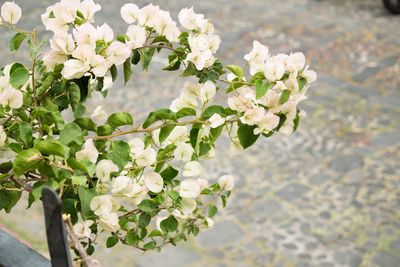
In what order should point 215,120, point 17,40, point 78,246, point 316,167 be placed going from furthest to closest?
point 316,167 < point 17,40 < point 215,120 < point 78,246

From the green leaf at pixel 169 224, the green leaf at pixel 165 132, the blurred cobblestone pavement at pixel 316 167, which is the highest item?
the green leaf at pixel 165 132

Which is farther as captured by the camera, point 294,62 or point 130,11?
point 130,11

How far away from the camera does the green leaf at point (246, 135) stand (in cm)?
108

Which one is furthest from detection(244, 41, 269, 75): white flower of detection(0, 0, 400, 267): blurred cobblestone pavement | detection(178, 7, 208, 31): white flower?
detection(0, 0, 400, 267): blurred cobblestone pavement

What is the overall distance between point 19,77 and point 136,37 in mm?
207

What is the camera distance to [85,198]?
1.02 metres

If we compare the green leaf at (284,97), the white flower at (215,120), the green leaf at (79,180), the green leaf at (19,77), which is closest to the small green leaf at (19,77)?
the green leaf at (19,77)

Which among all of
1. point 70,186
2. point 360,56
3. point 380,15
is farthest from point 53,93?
point 380,15

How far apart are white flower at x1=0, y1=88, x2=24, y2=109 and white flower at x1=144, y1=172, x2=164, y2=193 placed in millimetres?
237

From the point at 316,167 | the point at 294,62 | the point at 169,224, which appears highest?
the point at 294,62

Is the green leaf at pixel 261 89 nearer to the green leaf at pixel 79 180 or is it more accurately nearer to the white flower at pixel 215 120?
the white flower at pixel 215 120

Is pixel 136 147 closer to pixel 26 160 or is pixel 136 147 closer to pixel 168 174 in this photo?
pixel 168 174

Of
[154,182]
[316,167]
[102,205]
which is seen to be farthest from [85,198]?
[316,167]

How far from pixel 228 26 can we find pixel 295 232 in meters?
3.37
